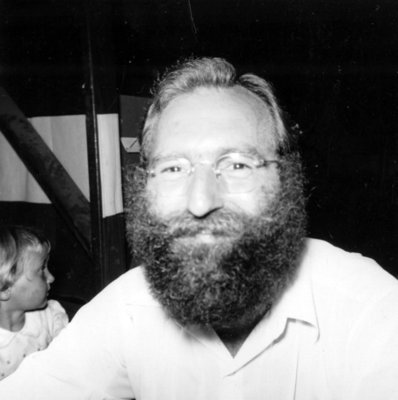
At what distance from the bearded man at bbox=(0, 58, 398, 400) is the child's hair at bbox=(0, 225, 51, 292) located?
120cm

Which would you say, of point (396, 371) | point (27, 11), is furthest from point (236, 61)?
point (396, 371)

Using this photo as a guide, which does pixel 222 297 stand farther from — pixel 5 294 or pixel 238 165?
pixel 5 294

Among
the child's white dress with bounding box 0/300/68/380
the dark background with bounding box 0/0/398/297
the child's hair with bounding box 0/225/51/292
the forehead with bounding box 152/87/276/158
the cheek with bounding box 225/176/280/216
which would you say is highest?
the dark background with bounding box 0/0/398/297

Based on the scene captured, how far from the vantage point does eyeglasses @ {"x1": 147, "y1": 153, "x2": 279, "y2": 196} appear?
4.42ft

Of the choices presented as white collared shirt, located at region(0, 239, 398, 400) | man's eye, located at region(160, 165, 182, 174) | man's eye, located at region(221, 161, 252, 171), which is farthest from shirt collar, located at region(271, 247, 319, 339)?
man's eye, located at region(160, 165, 182, 174)

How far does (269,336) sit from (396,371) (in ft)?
1.26

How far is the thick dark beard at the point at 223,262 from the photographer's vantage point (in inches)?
49.7

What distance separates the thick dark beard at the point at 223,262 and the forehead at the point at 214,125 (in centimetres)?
20

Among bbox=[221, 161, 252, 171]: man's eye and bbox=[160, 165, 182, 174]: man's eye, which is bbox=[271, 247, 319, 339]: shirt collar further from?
bbox=[160, 165, 182, 174]: man's eye

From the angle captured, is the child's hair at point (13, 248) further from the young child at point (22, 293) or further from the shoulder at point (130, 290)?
the shoulder at point (130, 290)

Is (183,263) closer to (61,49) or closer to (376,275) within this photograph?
(376,275)

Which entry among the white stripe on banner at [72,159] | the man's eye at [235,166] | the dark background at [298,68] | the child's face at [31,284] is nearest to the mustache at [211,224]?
the man's eye at [235,166]

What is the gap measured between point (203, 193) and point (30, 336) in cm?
185

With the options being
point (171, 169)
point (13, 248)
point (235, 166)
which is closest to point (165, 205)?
point (171, 169)
